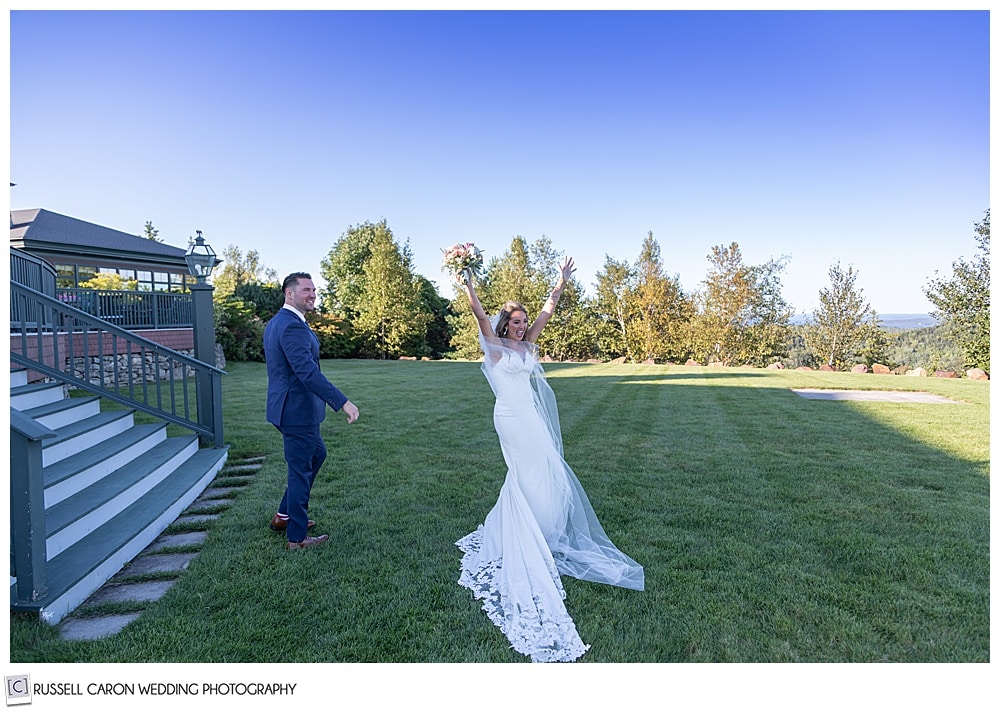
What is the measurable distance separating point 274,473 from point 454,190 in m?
16.2

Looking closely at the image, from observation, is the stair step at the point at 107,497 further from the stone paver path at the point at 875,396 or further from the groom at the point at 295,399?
the stone paver path at the point at 875,396

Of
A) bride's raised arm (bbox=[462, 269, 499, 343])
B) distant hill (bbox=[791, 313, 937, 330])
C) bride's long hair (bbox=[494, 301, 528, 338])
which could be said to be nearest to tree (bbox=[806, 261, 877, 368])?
distant hill (bbox=[791, 313, 937, 330])

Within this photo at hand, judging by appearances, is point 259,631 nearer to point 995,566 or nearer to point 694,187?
point 995,566

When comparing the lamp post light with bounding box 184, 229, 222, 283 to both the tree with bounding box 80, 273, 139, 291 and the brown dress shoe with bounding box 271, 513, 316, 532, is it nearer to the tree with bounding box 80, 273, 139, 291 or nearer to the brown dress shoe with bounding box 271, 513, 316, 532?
the brown dress shoe with bounding box 271, 513, 316, 532

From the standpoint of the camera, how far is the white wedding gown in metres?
2.93

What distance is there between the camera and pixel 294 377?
3.56m

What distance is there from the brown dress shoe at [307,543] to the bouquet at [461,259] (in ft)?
6.21

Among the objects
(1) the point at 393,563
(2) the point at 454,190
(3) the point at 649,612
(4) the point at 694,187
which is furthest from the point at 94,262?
(4) the point at 694,187

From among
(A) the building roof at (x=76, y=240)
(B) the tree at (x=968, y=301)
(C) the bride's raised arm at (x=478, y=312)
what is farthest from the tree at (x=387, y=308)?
(C) the bride's raised arm at (x=478, y=312)

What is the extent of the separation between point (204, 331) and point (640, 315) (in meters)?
20.9

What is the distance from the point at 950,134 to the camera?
233 inches

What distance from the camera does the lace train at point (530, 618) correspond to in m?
2.44

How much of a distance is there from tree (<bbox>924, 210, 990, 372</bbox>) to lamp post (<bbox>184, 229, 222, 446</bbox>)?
20937 mm

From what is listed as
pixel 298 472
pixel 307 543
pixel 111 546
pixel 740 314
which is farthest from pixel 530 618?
pixel 740 314
